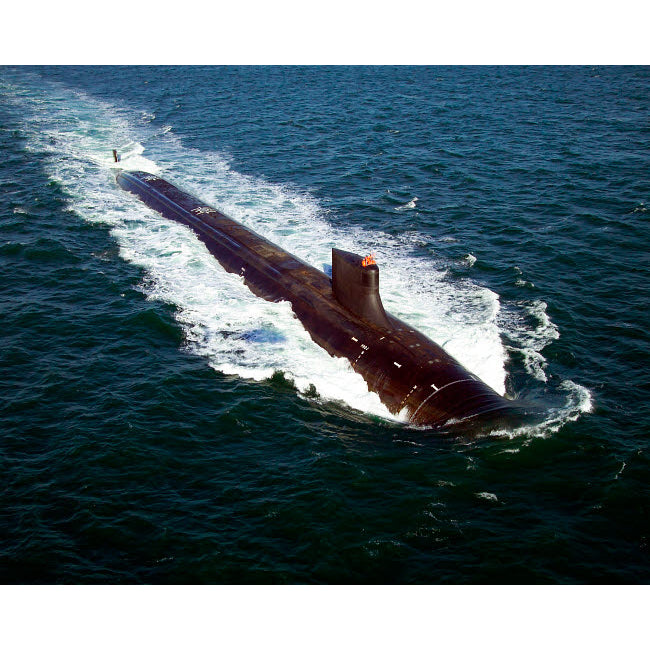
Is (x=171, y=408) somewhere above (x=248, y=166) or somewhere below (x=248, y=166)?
below

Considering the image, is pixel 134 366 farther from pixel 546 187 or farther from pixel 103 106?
pixel 103 106

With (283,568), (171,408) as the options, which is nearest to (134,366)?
(171,408)

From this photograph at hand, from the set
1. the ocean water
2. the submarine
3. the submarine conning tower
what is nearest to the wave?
the ocean water

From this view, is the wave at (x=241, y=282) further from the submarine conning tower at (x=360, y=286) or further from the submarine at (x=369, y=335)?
the submarine conning tower at (x=360, y=286)

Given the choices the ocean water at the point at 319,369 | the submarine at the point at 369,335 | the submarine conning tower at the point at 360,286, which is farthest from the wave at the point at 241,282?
the submarine conning tower at the point at 360,286

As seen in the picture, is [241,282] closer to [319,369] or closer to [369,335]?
[319,369]

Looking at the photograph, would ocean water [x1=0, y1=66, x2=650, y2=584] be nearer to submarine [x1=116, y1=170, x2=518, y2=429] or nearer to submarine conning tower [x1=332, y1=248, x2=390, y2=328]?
submarine [x1=116, y1=170, x2=518, y2=429]

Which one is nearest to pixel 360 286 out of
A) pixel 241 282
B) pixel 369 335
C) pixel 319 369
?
pixel 369 335
